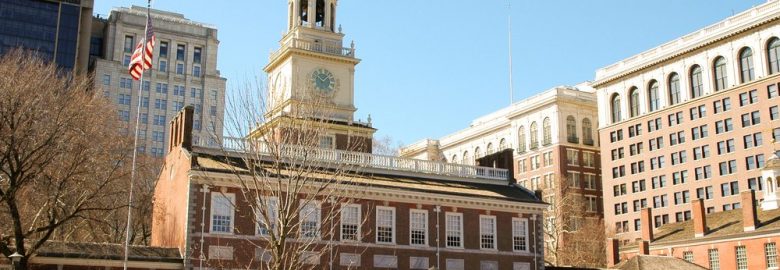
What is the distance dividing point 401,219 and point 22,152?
748 inches

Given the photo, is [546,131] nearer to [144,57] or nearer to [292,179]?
[144,57]

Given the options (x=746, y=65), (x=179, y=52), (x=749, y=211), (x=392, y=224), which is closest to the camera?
(x=392, y=224)

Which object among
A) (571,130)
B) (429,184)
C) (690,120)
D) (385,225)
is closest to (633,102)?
(571,130)

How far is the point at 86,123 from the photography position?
152ft

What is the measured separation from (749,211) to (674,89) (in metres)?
41.8

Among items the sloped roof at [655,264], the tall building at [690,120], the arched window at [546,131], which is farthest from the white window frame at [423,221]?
the arched window at [546,131]

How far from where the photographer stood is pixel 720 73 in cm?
9462

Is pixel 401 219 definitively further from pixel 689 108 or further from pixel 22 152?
pixel 689 108

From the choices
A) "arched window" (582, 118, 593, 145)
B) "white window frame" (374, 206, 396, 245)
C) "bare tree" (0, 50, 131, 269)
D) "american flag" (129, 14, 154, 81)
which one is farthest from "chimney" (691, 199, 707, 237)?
"arched window" (582, 118, 593, 145)

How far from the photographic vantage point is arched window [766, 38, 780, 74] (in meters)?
87.8

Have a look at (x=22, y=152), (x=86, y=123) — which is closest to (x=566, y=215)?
(x=86, y=123)

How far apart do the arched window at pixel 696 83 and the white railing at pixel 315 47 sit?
5043 cm

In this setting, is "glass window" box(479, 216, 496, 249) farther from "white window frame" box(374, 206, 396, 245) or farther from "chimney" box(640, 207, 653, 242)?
"chimney" box(640, 207, 653, 242)

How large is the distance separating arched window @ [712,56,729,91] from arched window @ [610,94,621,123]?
53.4 ft
